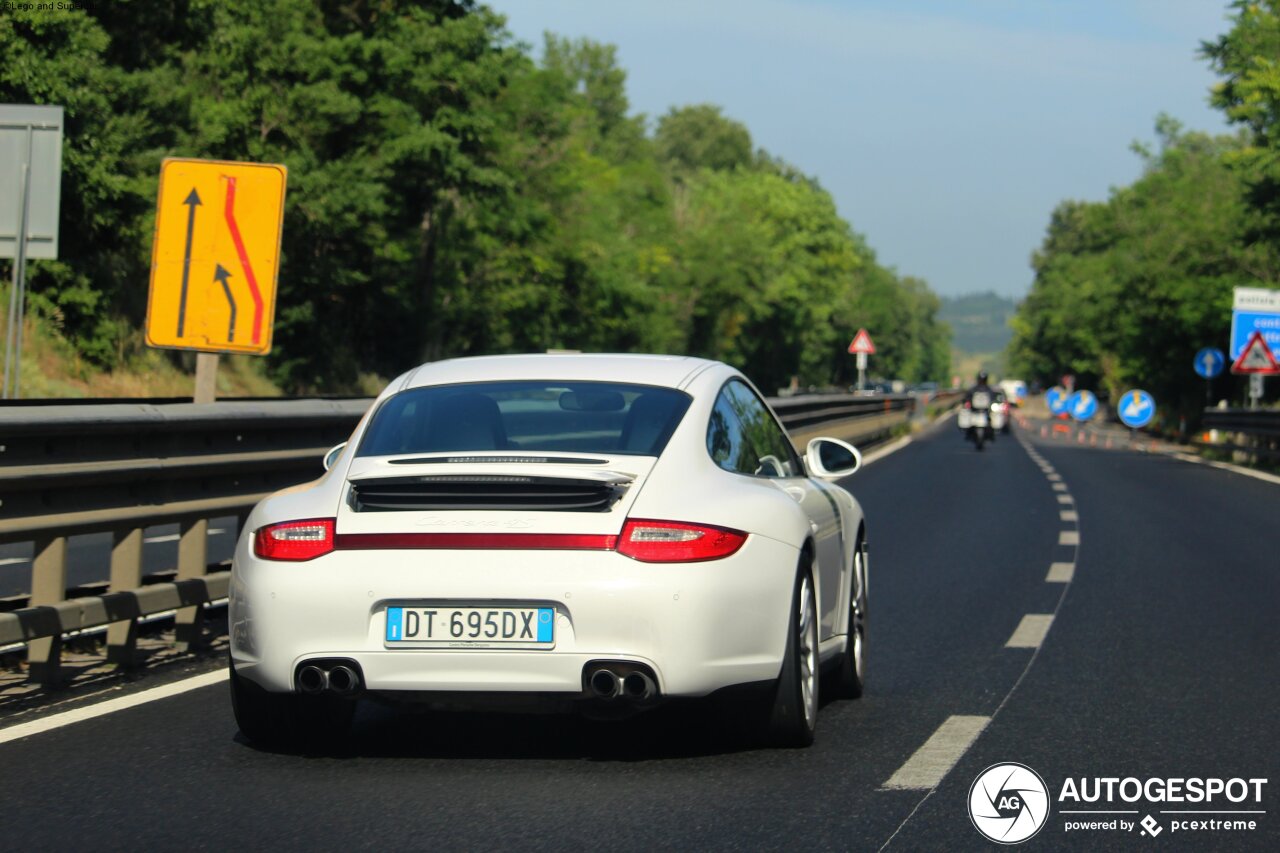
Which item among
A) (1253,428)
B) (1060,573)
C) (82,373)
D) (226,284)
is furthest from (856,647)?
(1253,428)

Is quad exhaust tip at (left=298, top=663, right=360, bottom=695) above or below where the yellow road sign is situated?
below

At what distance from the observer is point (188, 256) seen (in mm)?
11461

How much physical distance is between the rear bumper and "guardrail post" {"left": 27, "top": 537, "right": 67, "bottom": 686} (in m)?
2.12

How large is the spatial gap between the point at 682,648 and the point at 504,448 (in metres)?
1.11

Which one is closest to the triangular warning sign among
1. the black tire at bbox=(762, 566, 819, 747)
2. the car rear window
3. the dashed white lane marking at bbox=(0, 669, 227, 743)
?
the dashed white lane marking at bbox=(0, 669, 227, 743)

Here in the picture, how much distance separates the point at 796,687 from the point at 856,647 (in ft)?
4.96

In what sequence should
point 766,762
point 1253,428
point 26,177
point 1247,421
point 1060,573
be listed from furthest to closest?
1. point 1247,421
2. point 1253,428
3. point 26,177
4. point 1060,573
5. point 766,762

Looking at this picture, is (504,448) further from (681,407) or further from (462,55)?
(462,55)

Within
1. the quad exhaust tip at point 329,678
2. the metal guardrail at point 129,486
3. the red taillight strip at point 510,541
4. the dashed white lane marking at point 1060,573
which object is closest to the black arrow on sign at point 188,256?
the metal guardrail at point 129,486

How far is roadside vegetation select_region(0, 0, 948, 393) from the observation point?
3184 cm

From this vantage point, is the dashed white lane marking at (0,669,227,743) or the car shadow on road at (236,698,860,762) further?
the dashed white lane marking at (0,669,227,743)

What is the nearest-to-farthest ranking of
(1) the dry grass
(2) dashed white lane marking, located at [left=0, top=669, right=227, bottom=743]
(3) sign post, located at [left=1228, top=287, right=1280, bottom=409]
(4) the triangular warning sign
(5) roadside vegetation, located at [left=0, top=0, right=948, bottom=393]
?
(2) dashed white lane marking, located at [left=0, top=669, right=227, bottom=743], (1) the dry grass, (5) roadside vegetation, located at [left=0, top=0, right=948, bottom=393], (4) the triangular warning sign, (3) sign post, located at [left=1228, top=287, right=1280, bottom=409]

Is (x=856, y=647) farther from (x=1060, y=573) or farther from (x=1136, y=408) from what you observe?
(x=1136, y=408)

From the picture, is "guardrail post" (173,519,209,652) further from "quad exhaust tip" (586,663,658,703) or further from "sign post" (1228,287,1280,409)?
"sign post" (1228,287,1280,409)
